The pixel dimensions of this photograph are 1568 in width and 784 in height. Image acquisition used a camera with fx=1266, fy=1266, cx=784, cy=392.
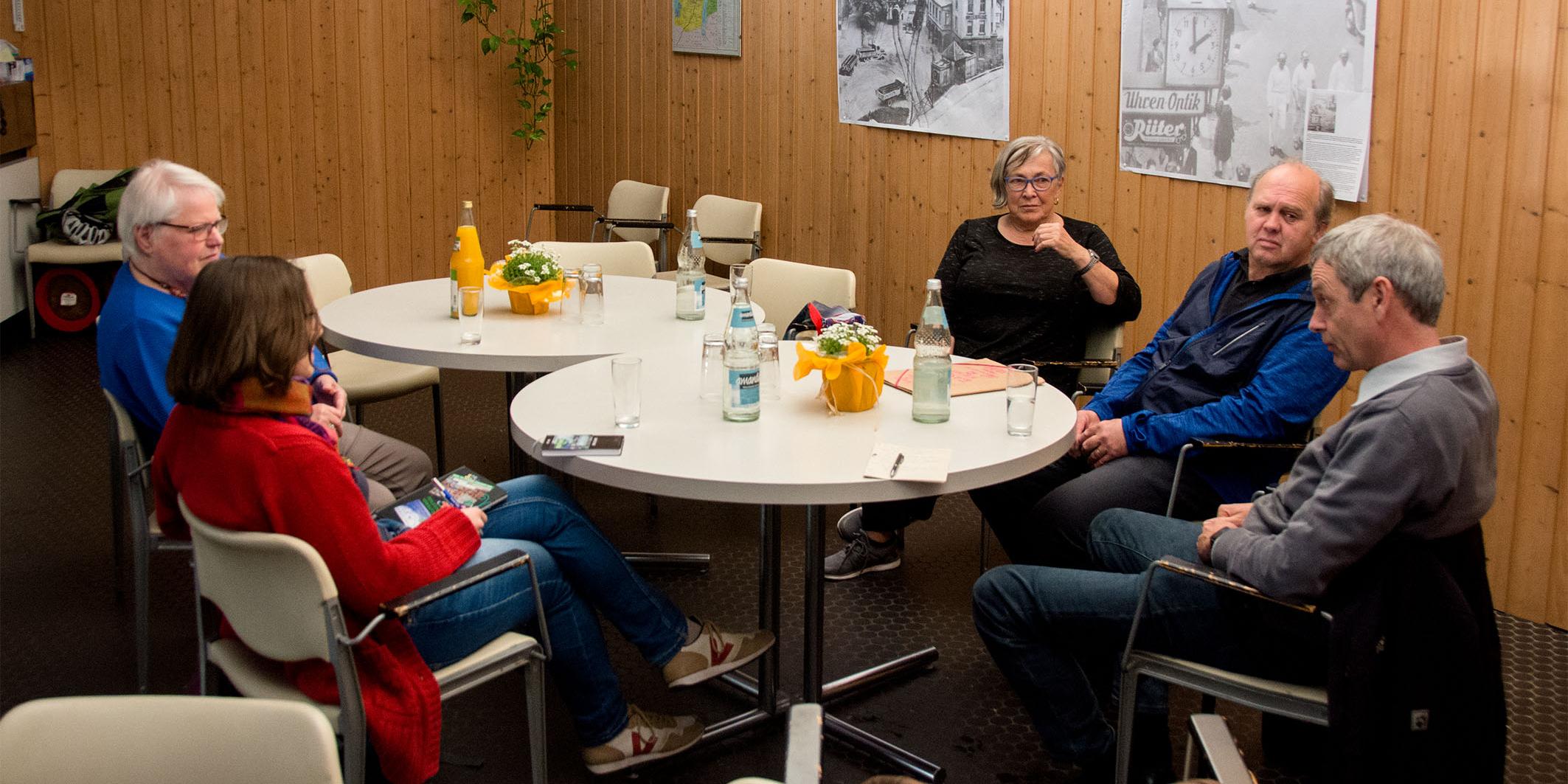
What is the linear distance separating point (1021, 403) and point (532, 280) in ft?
5.54

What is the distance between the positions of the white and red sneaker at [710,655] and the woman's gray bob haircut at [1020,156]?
1.79 m

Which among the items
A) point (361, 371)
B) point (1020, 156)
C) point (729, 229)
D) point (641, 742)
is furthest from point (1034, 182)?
point (729, 229)

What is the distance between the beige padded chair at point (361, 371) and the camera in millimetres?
4109

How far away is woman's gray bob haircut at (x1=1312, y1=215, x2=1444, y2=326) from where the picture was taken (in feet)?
6.89

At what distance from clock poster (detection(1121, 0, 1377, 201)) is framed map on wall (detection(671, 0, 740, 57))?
259cm

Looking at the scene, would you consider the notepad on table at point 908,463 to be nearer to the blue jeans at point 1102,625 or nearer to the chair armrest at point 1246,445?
the blue jeans at point 1102,625

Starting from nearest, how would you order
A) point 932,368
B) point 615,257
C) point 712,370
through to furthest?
point 932,368, point 712,370, point 615,257

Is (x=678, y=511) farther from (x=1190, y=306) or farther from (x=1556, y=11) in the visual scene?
(x=1556, y=11)

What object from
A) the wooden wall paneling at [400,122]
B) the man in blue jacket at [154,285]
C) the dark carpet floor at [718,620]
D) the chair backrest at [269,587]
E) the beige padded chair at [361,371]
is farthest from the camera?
the wooden wall paneling at [400,122]

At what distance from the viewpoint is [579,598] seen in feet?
8.27

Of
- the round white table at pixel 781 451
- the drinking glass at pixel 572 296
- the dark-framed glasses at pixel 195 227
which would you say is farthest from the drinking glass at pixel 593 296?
the dark-framed glasses at pixel 195 227

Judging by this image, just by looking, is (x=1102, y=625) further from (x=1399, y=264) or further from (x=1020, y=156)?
→ (x=1020, y=156)

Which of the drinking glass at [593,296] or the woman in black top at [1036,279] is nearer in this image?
the drinking glass at [593,296]

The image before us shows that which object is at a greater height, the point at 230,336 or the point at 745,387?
the point at 230,336
